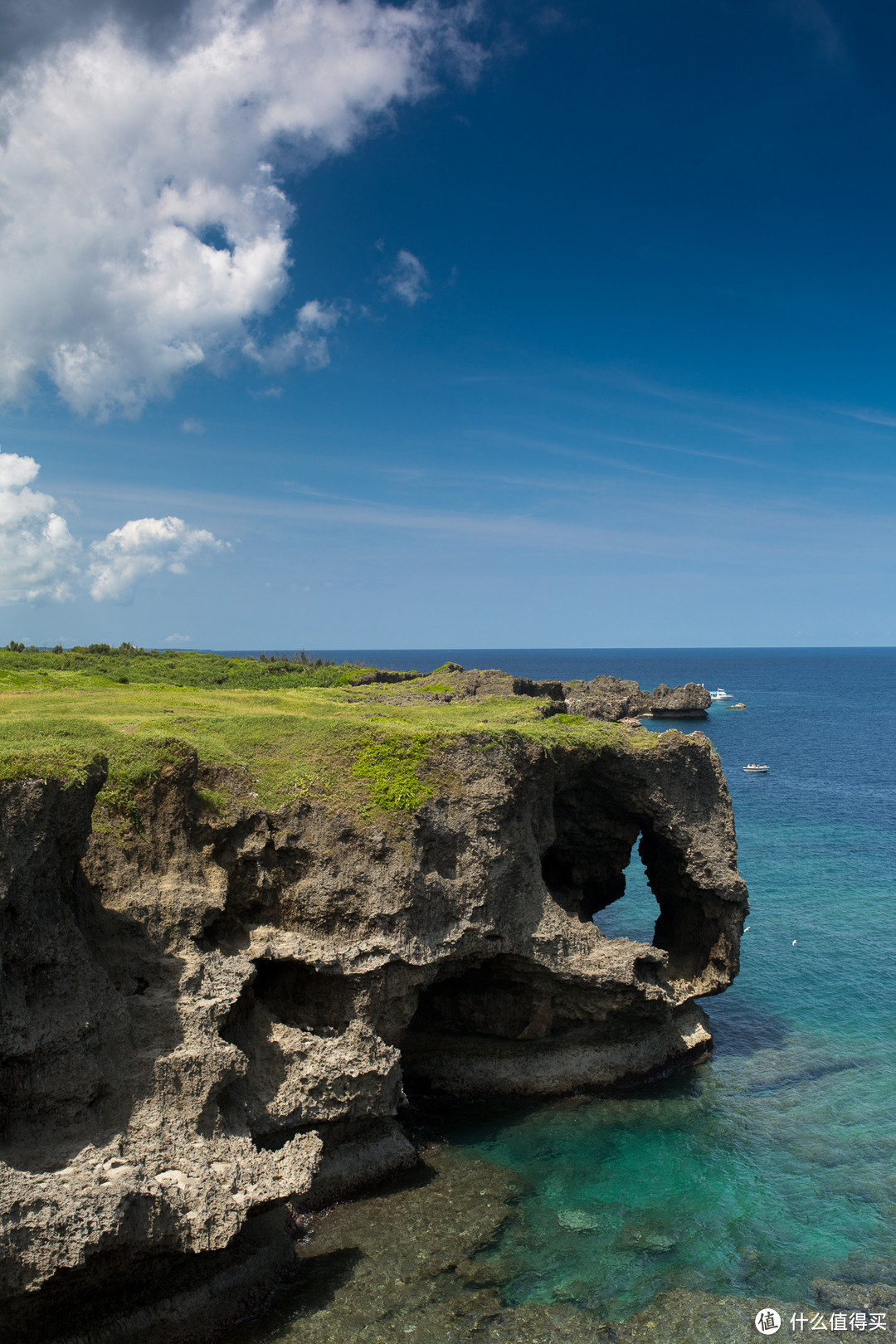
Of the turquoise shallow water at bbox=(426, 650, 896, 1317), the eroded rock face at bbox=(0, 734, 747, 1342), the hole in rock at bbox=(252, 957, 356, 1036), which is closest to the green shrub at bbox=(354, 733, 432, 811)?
the eroded rock face at bbox=(0, 734, 747, 1342)

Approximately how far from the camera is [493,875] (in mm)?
22453

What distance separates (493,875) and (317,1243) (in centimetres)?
917

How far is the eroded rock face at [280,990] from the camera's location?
1505 centimetres

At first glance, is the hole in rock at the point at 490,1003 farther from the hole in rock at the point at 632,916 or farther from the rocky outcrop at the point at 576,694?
the hole in rock at the point at 632,916

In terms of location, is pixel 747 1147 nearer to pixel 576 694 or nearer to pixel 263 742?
pixel 263 742

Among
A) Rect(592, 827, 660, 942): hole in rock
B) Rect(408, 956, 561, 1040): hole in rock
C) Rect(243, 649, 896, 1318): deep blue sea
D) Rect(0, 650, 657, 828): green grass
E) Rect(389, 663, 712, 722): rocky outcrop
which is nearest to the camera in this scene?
Rect(243, 649, 896, 1318): deep blue sea

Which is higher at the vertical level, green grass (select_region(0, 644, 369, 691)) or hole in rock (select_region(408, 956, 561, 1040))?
green grass (select_region(0, 644, 369, 691))

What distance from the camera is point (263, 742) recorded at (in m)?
23.2

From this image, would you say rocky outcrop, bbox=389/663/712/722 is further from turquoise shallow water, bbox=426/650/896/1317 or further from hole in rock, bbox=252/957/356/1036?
hole in rock, bbox=252/957/356/1036

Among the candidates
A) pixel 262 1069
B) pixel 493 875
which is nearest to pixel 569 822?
pixel 493 875

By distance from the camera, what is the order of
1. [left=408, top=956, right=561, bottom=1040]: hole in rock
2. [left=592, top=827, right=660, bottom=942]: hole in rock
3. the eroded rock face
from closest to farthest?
1. the eroded rock face
2. [left=408, top=956, right=561, bottom=1040]: hole in rock
3. [left=592, top=827, right=660, bottom=942]: hole in rock

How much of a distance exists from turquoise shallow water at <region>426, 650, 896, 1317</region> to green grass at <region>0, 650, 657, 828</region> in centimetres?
1023

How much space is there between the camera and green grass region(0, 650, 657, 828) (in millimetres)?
19328

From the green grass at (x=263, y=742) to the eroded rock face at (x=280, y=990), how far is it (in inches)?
18.8
